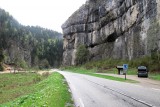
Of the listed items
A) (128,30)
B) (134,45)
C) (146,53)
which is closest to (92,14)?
(128,30)

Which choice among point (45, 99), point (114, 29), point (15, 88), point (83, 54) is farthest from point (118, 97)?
point (83, 54)

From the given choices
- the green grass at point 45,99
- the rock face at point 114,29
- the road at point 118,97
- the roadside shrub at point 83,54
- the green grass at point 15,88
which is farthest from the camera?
the roadside shrub at point 83,54

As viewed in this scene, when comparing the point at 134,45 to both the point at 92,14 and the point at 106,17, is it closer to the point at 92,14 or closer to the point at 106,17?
the point at 106,17

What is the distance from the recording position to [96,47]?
101875 mm

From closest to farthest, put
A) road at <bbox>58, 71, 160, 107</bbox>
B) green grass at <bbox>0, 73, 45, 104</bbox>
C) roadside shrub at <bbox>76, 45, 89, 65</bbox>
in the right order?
road at <bbox>58, 71, 160, 107</bbox> < green grass at <bbox>0, 73, 45, 104</bbox> < roadside shrub at <bbox>76, 45, 89, 65</bbox>

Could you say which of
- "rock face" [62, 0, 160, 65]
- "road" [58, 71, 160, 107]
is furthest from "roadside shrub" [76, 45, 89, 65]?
"road" [58, 71, 160, 107]

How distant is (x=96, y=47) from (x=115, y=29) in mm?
20294

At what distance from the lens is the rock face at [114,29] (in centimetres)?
5281

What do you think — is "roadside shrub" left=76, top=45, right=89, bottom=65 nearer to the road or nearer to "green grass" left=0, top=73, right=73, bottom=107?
the road

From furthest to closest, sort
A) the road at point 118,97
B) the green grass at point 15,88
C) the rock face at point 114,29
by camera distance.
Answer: the rock face at point 114,29, the green grass at point 15,88, the road at point 118,97

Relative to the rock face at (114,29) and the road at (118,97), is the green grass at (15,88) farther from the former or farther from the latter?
A: the rock face at (114,29)

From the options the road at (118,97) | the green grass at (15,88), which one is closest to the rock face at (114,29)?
the green grass at (15,88)

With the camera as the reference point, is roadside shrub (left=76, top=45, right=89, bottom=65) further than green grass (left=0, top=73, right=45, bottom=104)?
Yes

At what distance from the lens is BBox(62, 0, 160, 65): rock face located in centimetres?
5281
